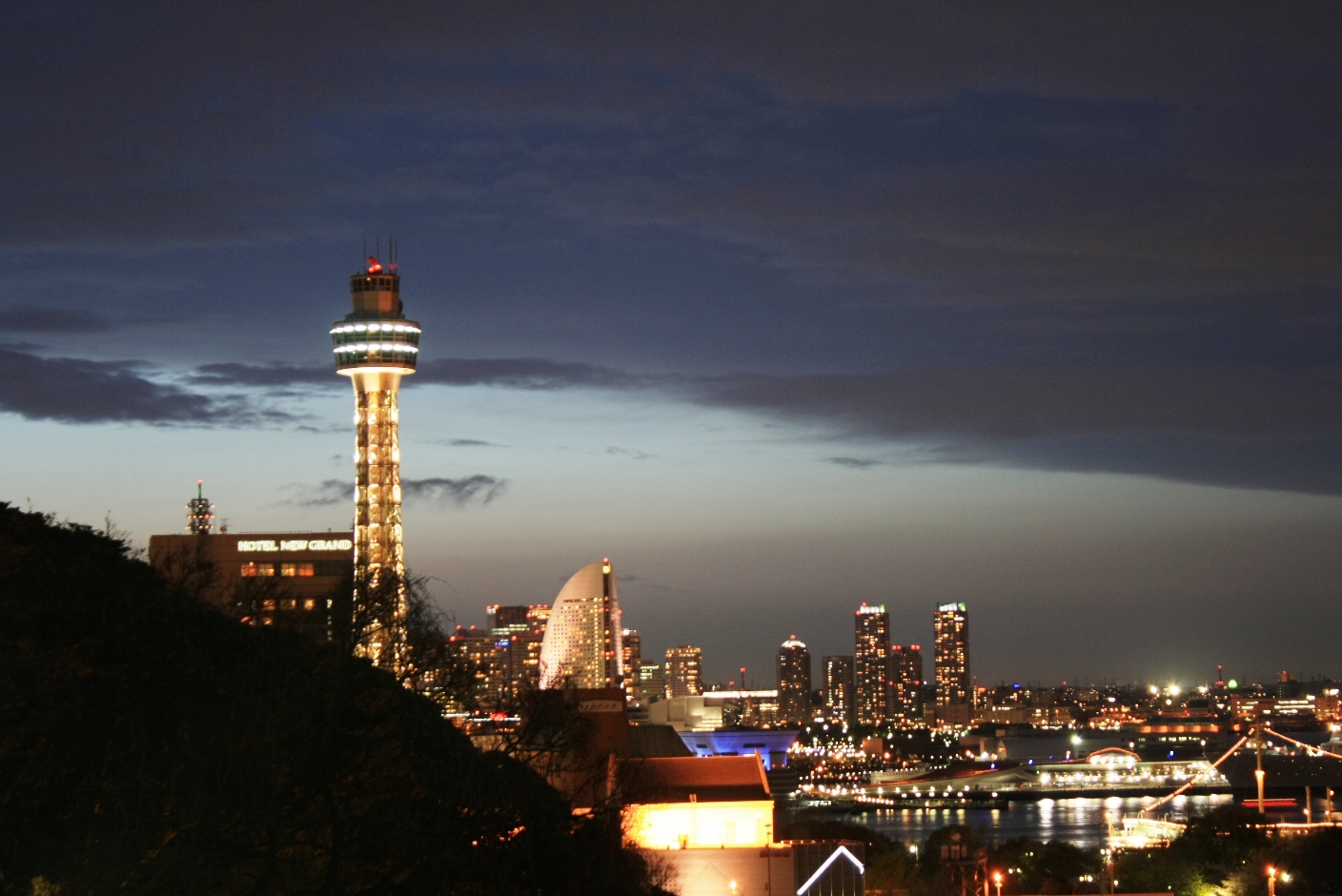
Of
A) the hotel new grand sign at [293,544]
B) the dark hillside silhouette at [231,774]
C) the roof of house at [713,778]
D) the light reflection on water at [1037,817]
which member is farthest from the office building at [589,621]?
the dark hillside silhouette at [231,774]

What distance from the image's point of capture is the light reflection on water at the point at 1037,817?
113m

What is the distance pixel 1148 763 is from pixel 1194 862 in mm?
149592

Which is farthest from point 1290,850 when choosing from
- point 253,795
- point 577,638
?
point 577,638

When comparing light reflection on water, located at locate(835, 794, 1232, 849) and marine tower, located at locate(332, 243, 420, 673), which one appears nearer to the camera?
marine tower, located at locate(332, 243, 420, 673)

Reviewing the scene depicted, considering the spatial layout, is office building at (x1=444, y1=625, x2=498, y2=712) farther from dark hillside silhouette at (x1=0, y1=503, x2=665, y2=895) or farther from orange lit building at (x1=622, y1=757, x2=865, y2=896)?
orange lit building at (x1=622, y1=757, x2=865, y2=896)

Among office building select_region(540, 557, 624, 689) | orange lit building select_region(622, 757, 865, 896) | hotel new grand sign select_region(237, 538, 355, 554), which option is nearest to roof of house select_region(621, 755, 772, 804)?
orange lit building select_region(622, 757, 865, 896)

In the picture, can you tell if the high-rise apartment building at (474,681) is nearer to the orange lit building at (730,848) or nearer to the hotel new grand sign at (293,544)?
the orange lit building at (730,848)

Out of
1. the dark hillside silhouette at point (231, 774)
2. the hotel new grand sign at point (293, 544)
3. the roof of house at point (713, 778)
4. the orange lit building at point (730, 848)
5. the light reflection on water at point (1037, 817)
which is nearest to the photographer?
the dark hillside silhouette at point (231, 774)

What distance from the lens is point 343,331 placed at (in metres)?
105

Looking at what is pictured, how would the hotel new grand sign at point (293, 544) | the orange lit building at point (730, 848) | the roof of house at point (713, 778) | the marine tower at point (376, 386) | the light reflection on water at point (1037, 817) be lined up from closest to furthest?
the orange lit building at point (730, 848) < the roof of house at point (713, 778) < the marine tower at point (376, 386) < the hotel new grand sign at point (293, 544) < the light reflection on water at point (1037, 817)

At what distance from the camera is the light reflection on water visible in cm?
11262

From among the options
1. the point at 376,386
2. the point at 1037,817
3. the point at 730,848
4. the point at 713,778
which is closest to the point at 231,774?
the point at 730,848

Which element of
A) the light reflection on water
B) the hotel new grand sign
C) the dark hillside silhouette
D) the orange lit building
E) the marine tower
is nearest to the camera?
the dark hillside silhouette

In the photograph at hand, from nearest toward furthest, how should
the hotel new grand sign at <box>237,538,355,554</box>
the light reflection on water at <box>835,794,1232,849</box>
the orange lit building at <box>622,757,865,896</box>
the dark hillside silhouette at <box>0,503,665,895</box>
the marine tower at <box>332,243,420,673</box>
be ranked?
the dark hillside silhouette at <box>0,503,665,895</box>
the orange lit building at <box>622,757,865,896</box>
the marine tower at <box>332,243,420,673</box>
the hotel new grand sign at <box>237,538,355,554</box>
the light reflection on water at <box>835,794,1232,849</box>
